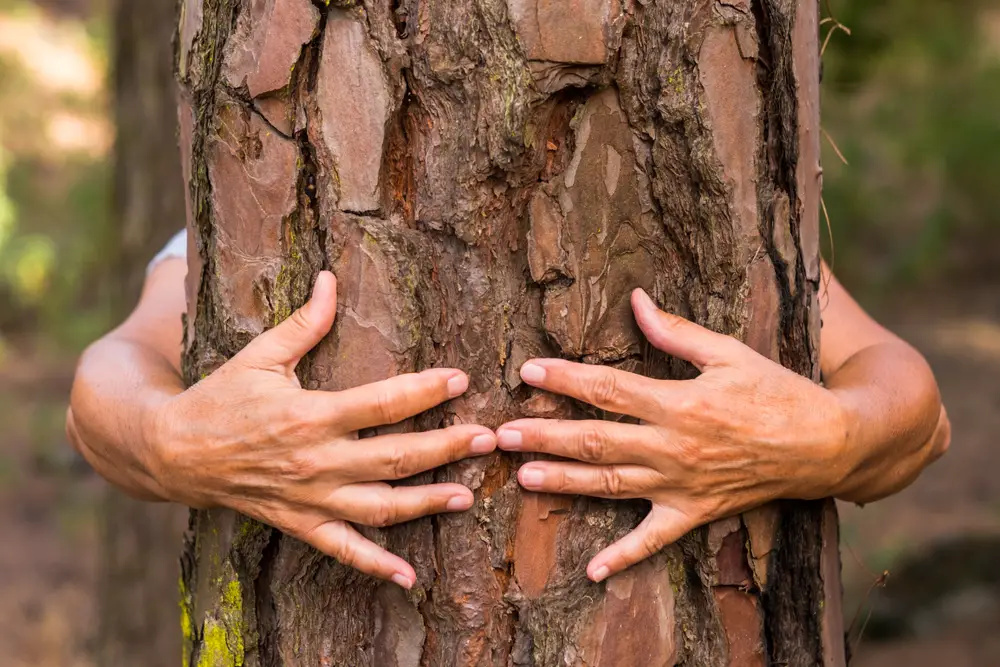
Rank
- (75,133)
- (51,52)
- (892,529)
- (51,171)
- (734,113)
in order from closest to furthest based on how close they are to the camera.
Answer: (734,113) → (892,529) → (51,171) → (75,133) → (51,52)

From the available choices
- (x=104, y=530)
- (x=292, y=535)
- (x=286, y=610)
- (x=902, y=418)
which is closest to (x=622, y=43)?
(x=902, y=418)

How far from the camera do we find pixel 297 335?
1394 millimetres

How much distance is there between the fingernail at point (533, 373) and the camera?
1.42 metres

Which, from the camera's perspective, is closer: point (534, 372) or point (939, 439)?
point (534, 372)

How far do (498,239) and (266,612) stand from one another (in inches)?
27.7

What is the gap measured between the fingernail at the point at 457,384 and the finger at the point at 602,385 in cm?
9

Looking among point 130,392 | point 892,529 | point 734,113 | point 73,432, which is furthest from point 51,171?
point 734,113

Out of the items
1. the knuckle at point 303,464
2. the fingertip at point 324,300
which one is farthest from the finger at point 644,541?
the fingertip at point 324,300

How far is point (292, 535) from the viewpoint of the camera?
1422 millimetres

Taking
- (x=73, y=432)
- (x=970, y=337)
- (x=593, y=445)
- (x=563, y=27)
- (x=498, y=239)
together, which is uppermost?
(x=563, y=27)

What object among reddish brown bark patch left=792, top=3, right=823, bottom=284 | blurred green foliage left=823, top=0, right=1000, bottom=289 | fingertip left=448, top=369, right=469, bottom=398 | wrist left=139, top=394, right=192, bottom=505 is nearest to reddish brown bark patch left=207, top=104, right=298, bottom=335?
wrist left=139, top=394, right=192, bottom=505

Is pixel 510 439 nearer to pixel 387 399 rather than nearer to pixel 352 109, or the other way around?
pixel 387 399

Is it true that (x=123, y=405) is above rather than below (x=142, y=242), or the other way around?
above

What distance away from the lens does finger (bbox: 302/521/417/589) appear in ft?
4.58
